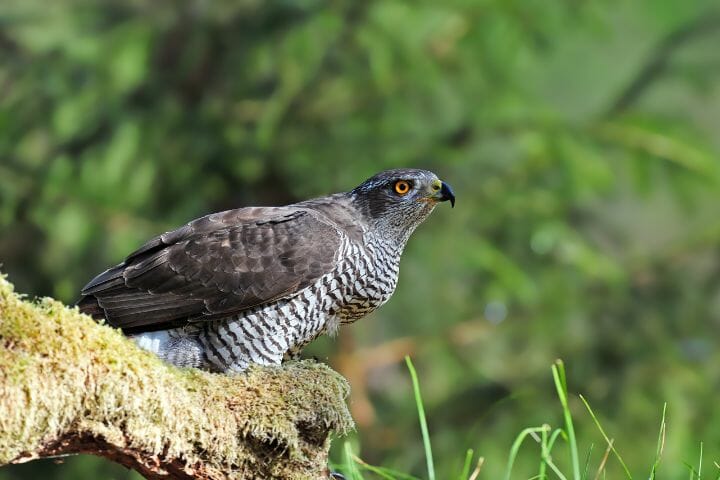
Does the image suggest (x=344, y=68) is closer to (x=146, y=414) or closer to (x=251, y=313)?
(x=251, y=313)

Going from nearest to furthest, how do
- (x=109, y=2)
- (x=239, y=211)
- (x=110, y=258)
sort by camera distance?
(x=239, y=211) → (x=110, y=258) → (x=109, y=2)

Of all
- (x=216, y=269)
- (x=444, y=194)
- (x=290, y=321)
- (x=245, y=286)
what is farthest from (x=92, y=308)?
(x=444, y=194)

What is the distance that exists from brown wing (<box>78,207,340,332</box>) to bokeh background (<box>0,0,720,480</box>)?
2945mm

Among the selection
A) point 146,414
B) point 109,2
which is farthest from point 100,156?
point 146,414

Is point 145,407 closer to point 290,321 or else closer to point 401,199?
point 290,321

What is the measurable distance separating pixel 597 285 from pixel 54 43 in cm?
500

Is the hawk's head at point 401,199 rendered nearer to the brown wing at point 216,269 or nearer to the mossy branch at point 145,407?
the brown wing at point 216,269

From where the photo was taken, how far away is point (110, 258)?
7.00 m

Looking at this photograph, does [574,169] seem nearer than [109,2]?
Yes

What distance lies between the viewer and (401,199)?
4.24m

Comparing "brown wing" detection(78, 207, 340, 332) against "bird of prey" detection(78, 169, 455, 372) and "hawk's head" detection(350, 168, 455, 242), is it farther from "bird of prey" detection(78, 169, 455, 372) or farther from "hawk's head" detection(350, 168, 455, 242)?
"hawk's head" detection(350, 168, 455, 242)

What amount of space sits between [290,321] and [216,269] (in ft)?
1.36

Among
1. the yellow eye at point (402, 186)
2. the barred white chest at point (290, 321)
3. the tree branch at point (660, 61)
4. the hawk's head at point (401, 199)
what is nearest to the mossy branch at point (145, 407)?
the barred white chest at point (290, 321)

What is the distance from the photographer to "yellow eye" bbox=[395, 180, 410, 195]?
4254 mm
